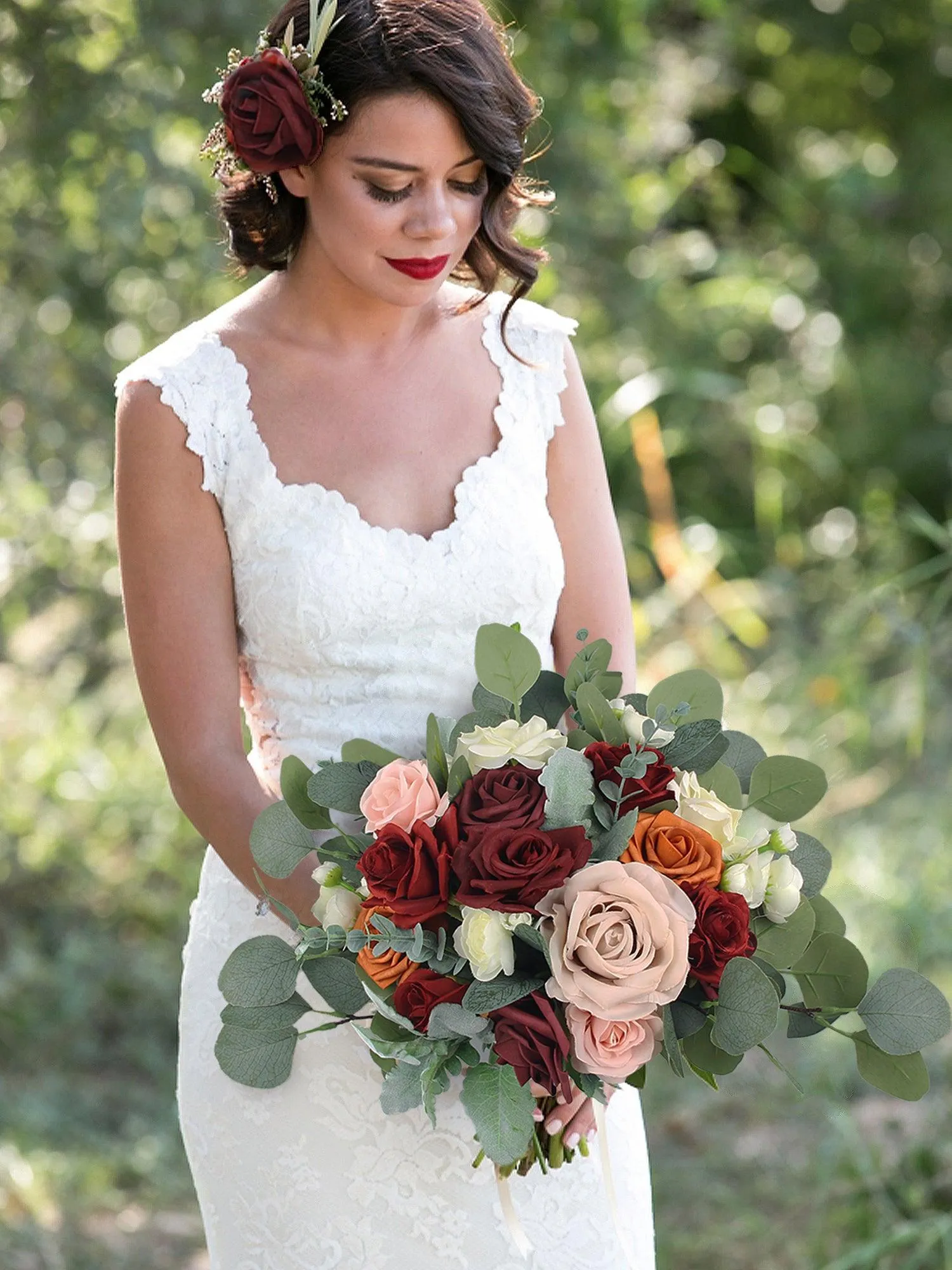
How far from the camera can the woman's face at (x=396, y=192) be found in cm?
193

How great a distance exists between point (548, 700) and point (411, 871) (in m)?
0.32

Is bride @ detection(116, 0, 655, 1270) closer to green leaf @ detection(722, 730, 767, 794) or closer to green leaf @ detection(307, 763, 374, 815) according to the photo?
green leaf @ detection(307, 763, 374, 815)

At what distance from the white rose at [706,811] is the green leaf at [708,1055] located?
8.4 inches

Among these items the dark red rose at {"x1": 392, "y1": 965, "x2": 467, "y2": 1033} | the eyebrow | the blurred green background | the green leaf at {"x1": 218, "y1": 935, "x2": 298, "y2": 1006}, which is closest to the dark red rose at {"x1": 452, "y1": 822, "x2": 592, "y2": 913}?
the dark red rose at {"x1": 392, "y1": 965, "x2": 467, "y2": 1033}

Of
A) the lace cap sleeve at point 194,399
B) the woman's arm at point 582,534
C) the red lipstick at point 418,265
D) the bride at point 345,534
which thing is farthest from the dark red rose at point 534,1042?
the red lipstick at point 418,265

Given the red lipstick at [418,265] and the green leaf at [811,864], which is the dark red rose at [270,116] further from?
the green leaf at [811,864]

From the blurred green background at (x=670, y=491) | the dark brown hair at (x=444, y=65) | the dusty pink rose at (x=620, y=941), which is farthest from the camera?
the blurred green background at (x=670, y=491)

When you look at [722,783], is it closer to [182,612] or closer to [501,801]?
[501,801]

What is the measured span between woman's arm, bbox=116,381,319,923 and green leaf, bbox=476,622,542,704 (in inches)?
16.4

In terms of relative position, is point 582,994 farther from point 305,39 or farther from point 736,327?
point 736,327

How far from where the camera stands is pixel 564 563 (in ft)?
7.39

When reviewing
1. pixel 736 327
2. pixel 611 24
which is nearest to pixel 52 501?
pixel 611 24

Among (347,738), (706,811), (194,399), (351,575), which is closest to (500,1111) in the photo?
(706,811)

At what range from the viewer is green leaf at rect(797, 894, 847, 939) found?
1.84 m
